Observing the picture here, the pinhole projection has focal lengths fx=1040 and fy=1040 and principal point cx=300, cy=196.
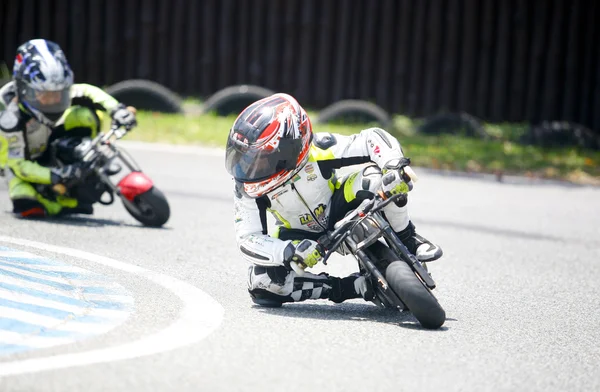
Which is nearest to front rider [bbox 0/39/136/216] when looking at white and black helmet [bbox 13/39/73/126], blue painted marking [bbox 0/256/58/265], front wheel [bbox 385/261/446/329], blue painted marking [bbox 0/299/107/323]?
white and black helmet [bbox 13/39/73/126]

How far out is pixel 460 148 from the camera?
14.8 meters

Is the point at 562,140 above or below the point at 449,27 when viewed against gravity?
below

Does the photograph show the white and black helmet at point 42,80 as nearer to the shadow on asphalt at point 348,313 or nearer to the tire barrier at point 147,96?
the shadow on asphalt at point 348,313

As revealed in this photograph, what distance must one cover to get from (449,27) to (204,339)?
12.6 m

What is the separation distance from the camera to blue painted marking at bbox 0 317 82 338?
Answer: 538cm

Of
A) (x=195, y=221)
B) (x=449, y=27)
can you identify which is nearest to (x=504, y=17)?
(x=449, y=27)

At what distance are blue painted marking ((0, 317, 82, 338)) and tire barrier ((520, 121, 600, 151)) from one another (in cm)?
1104

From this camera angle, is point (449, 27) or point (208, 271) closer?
point (208, 271)

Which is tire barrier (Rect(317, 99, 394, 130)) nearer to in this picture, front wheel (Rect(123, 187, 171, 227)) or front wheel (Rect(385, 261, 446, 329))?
front wheel (Rect(123, 187, 171, 227))

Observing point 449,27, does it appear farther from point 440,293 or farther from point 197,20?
point 440,293

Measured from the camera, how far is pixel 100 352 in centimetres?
512

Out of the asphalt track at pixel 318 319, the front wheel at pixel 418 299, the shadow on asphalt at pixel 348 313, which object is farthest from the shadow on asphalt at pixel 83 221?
the front wheel at pixel 418 299

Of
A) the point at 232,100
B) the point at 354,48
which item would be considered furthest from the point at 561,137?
the point at 232,100

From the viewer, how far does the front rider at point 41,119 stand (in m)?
9.43
